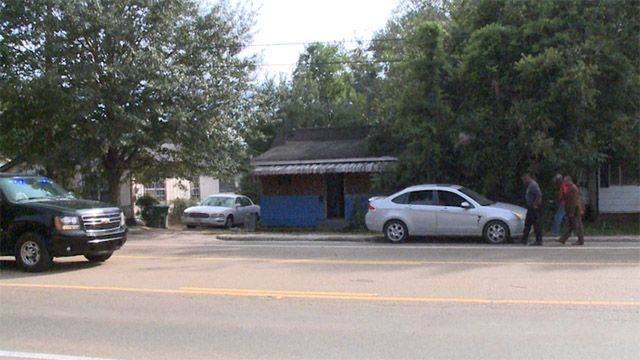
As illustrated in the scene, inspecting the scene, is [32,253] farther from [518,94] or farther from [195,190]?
[195,190]

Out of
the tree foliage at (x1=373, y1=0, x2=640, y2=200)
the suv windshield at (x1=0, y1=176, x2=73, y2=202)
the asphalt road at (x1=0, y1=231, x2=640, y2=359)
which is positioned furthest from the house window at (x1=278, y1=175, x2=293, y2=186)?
the suv windshield at (x1=0, y1=176, x2=73, y2=202)

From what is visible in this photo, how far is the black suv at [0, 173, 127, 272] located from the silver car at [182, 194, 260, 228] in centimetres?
1229

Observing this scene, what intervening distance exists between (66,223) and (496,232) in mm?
10219

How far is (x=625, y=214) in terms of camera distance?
68.9 ft

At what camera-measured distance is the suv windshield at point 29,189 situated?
11711mm

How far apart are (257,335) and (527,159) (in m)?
13.6

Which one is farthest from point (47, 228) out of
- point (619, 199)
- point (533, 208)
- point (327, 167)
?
point (619, 199)

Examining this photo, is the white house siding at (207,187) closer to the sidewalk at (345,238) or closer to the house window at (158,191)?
the house window at (158,191)

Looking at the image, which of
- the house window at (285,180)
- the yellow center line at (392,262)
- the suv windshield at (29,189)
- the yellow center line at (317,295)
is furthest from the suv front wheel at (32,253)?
the house window at (285,180)

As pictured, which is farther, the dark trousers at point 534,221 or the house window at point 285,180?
the house window at point 285,180

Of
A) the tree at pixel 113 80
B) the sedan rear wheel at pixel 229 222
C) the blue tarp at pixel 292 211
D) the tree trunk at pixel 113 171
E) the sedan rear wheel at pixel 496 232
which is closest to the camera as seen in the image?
the sedan rear wheel at pixel 496 232

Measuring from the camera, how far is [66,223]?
11125 millimetres

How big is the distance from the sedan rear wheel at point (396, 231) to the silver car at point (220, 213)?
872 cm

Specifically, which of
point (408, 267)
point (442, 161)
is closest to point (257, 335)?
point (408, 267)
